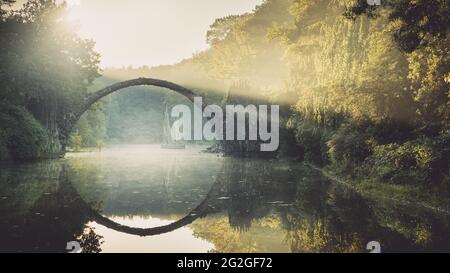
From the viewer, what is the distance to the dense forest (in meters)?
15.7

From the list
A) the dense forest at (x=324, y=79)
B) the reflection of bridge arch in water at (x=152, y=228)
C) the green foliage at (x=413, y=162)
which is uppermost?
the dense forest at (x=324, y=79)

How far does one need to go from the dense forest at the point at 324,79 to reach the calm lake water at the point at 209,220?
2393mm

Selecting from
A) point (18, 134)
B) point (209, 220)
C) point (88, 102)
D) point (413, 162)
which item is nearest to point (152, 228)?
point (209, 220)

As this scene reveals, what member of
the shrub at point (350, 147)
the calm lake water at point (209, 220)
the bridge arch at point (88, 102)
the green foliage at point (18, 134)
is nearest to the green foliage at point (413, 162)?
the calm lake water at point (209, 220)

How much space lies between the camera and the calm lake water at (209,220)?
29.4 feet

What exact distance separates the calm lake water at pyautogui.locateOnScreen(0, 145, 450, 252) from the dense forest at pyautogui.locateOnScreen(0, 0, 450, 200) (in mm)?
2393

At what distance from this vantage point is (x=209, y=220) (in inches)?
470

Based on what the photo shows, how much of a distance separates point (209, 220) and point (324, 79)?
17.1 metres

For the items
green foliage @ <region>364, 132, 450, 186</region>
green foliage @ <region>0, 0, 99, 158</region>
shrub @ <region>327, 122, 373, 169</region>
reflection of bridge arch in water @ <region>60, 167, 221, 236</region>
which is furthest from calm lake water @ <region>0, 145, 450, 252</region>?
green foliage @ <region>0, 0, 99, 158</region>

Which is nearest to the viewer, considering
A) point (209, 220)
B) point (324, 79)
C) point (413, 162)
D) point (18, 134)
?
point (209, 220)

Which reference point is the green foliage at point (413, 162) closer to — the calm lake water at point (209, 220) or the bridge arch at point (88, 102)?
the calm lake water at point (209, 220)

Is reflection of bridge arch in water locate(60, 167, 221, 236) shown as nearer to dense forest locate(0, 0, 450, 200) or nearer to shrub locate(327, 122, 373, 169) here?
dense forest locate(0, 0, 450, 200)

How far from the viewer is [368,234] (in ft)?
32.4

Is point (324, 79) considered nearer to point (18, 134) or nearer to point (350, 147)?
point (350, 147)
